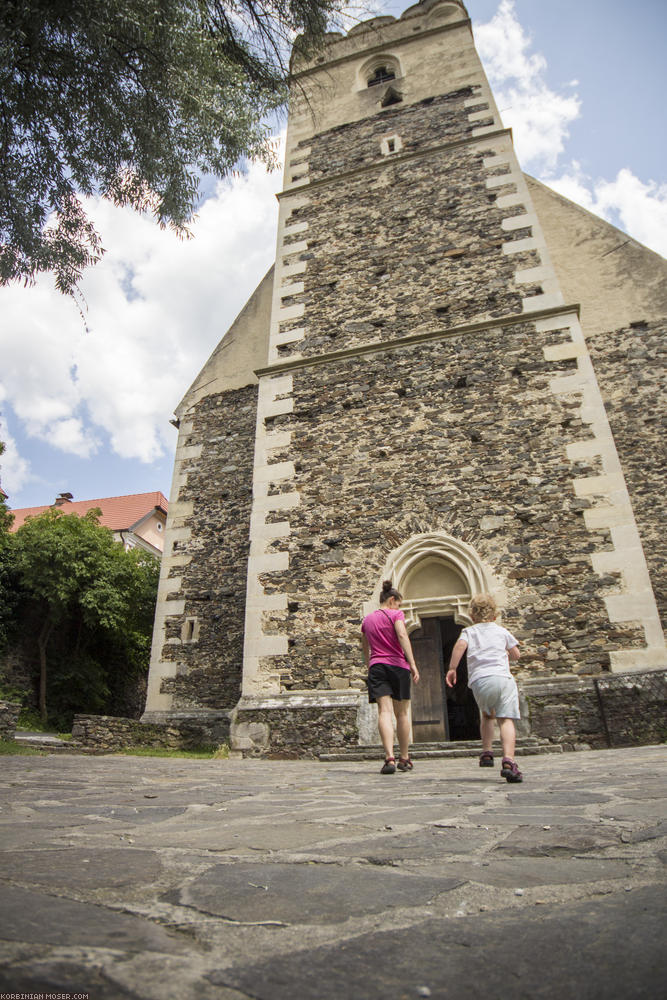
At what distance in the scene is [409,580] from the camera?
731 cm

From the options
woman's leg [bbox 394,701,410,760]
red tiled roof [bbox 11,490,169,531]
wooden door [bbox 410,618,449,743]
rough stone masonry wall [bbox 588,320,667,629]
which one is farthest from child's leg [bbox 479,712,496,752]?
red tiled roof [bbox 11,490,169,531]

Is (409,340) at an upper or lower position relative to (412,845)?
upper

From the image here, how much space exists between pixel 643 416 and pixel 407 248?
4.50 meters

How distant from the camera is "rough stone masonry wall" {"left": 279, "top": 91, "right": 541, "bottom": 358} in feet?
28.5

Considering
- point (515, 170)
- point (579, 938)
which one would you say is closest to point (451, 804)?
point (579, 938)

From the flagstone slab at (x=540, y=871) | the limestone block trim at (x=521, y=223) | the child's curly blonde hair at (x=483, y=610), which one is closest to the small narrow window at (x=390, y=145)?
the limestone block trim at (x=521, y=223)

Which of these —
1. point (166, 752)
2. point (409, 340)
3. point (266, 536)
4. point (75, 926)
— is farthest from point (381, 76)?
point (75, 926)

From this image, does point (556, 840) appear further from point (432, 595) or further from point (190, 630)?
point (190, 630)

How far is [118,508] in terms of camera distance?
29391 millimetres

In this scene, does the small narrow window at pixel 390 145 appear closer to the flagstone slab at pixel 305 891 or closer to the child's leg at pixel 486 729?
the child's leg at pixel 486 729

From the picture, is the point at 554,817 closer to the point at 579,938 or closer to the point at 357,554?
the point at 579,938

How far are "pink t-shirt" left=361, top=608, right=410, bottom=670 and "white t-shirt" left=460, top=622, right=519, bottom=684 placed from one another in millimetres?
645

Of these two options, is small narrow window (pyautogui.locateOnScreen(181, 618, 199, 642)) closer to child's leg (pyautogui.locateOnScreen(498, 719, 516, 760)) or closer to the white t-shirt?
the white t-shirt

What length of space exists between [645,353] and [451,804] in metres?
8.72
